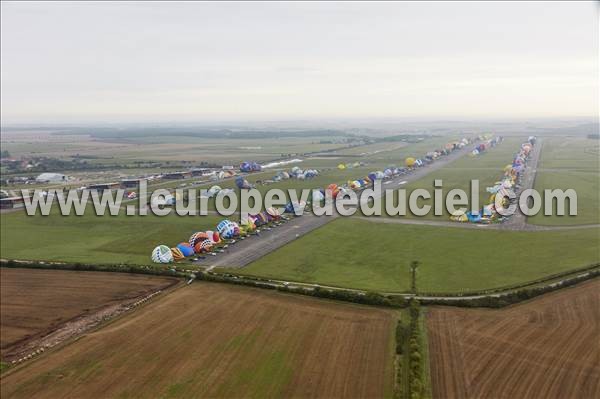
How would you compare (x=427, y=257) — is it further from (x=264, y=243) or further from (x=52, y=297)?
(x=52, y=297)

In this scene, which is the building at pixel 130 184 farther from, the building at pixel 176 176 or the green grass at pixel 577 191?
the green grass at pixel 577 191

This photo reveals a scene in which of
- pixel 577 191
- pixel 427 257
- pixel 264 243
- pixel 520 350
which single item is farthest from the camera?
pixel 577 191

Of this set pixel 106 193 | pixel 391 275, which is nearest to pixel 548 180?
pixel 391 275

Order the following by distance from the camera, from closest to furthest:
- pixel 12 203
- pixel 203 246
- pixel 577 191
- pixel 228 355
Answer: pixel 228 355 → pixel 203 246 → pixel 577 191 → pixel 12 203

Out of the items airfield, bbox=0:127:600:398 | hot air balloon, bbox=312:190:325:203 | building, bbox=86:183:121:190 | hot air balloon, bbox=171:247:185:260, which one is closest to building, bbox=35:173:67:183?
building, bbox=86:183:121:190

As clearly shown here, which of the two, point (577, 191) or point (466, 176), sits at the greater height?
point (466, 176)

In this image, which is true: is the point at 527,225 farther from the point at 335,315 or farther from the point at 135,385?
the point at 135,385

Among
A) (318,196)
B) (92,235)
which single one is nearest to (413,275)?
(318,196)
